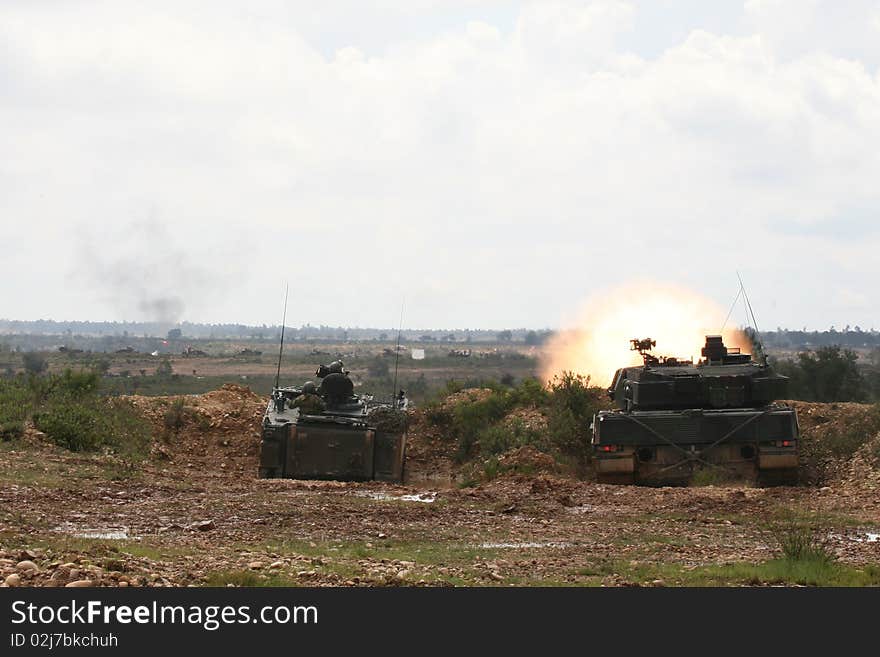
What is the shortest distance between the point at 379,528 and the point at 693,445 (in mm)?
7816

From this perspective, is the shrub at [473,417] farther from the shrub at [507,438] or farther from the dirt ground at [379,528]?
the dirt ground at [379,528]

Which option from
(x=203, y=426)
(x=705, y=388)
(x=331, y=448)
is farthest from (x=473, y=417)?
(x=705, y=388)

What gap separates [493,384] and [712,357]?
11.8 m

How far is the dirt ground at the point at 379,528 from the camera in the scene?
37.5 feet

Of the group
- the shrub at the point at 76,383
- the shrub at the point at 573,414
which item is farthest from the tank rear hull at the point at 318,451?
the shrub at the point at 76,383

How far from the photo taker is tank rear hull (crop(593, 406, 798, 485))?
71.8 ft

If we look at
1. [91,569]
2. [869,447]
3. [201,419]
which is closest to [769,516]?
[869,447]

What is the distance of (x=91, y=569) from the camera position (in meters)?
10.2

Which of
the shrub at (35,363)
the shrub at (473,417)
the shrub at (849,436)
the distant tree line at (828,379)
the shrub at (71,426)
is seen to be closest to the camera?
the shrub at (849,436)

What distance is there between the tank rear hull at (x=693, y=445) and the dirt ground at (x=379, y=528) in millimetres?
818

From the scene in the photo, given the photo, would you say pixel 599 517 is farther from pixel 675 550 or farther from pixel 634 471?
pixel 634 471

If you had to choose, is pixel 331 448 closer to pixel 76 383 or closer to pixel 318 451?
pixel 318 451

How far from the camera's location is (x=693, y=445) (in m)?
22.1

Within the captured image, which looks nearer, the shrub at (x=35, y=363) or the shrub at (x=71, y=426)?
the shrub at (x=71, y=426)
